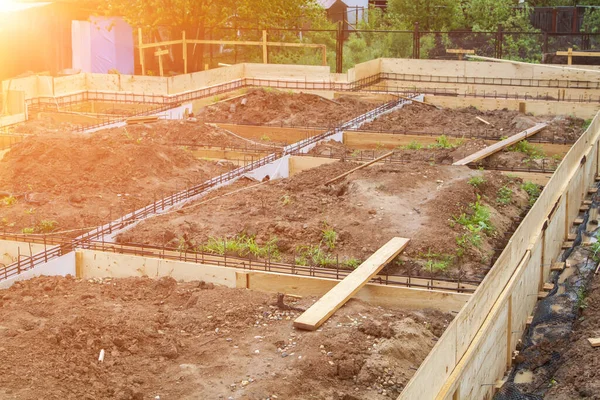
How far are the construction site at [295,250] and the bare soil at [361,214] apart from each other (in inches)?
1.8

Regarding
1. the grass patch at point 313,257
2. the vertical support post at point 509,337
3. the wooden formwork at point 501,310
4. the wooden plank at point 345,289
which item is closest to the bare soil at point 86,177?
the grass patch at point 313,257

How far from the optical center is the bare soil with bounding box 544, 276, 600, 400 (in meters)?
10.9

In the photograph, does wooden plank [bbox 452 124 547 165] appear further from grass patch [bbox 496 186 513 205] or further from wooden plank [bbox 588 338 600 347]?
wooden plank [bbox 588 338 600 347]

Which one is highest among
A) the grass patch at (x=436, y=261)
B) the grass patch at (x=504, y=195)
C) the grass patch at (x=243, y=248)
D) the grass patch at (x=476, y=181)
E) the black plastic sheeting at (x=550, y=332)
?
the grass patch at (x=476, y=181)

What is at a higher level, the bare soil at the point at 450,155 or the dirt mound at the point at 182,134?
the dirt mound at the point at 182,134

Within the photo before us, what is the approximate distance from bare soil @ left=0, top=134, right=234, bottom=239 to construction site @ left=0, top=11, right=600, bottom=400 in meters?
0.04

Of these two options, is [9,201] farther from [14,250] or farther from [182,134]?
[182,134]

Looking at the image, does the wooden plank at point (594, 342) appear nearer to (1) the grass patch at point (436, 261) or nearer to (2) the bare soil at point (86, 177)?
(1) the grass patch at point (436, 261)

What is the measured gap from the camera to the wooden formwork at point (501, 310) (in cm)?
919

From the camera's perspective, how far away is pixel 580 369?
37.2 ft

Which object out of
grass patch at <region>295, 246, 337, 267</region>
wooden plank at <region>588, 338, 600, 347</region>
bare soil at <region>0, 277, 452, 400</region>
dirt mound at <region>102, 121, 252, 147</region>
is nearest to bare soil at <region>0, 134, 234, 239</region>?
dirt mound at <region>102, 121, 252, 147</region>

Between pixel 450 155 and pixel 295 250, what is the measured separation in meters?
6.83

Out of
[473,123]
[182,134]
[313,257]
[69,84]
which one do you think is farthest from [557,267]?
[69,84]

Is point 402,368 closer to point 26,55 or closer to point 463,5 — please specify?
point 26,55
